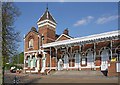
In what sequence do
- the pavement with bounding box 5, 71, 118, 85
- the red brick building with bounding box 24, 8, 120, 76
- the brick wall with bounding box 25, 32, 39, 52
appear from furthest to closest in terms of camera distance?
1. the brick wall with bounding box 25, 32, 39, 52
2. the red brick building with bounding box 24, 8, 120, 76
3. the pavement with bounding box 5, 71, 118, 85

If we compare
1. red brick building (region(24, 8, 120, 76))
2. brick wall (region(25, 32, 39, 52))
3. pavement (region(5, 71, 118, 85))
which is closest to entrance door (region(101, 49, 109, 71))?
red brick building (region(24, 8, 120, 76))

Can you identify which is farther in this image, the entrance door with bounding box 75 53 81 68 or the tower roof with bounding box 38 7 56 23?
the tower roof with bounding box 38 7 56 23

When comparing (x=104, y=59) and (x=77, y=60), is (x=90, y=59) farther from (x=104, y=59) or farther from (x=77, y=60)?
(x=77, y=60)

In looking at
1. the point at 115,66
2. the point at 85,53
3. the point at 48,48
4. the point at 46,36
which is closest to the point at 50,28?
the point at 46,36

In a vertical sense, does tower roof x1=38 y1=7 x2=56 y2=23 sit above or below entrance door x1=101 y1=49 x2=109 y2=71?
above

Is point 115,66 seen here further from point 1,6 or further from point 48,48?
point 48,48

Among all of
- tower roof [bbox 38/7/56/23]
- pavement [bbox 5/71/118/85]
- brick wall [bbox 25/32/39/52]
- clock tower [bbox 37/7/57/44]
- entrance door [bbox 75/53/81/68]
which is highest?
tower roof [bbox 38/7/56/23]

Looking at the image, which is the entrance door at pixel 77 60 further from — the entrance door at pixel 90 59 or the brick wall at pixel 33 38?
the brick wall at pixel 33 38

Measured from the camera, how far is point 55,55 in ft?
111

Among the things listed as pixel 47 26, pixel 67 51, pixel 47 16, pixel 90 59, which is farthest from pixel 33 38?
pixel 90 59

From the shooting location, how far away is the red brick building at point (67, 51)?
26.0m

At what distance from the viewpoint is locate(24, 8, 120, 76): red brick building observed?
25984 millimetres

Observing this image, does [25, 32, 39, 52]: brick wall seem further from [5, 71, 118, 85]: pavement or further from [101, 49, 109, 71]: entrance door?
[101, 49, 109, 71]: entrance door

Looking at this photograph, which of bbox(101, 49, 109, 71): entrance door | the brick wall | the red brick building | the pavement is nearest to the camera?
the pavement
